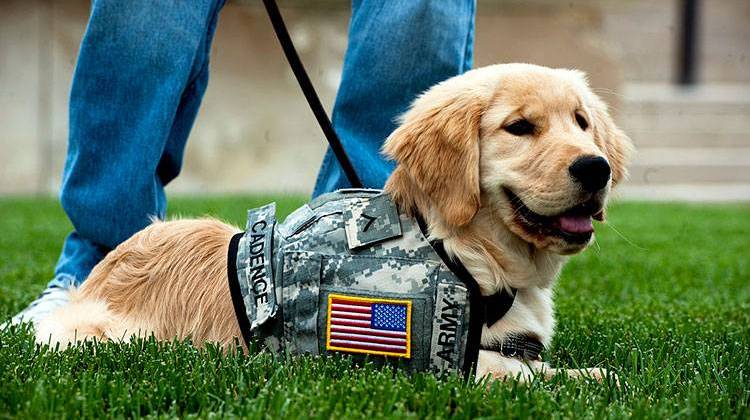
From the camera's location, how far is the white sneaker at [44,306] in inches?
113

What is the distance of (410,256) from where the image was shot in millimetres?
2256

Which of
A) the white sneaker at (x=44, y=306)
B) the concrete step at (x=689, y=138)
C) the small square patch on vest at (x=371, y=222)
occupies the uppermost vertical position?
the small square patch on vest at (x=371, y=222)

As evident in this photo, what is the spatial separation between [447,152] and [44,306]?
1481 millimetres

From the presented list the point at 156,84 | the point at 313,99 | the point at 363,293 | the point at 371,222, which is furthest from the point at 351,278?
the point at 156,84

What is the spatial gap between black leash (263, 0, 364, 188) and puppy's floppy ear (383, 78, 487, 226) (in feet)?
1.34

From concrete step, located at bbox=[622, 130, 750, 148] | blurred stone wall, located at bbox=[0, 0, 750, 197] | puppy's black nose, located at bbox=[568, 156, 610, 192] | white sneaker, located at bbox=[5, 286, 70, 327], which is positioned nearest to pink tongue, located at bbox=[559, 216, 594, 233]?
puppy's black nose, located at bbox=[568, 156, 610, 192]

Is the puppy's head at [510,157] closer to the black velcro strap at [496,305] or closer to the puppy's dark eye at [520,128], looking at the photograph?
the puppy's dark eye at [520,128]

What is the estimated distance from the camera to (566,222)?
221cm

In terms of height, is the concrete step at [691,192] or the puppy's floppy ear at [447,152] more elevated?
the puppy's floppy ear at [447,152]

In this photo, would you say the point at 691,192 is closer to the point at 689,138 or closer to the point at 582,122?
the point at 689,138

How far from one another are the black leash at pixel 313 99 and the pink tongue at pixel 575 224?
0.76m

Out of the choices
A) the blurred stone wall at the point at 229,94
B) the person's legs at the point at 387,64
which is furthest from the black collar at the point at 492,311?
the blurred stone wall at the point at 229,94

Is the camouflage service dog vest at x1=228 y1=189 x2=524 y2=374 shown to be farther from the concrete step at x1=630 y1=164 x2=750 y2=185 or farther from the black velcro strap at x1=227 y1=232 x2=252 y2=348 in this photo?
the concrete step at x1=630 y1=164 x2=750 y2=185

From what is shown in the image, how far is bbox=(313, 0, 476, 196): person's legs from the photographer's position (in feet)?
9.87
